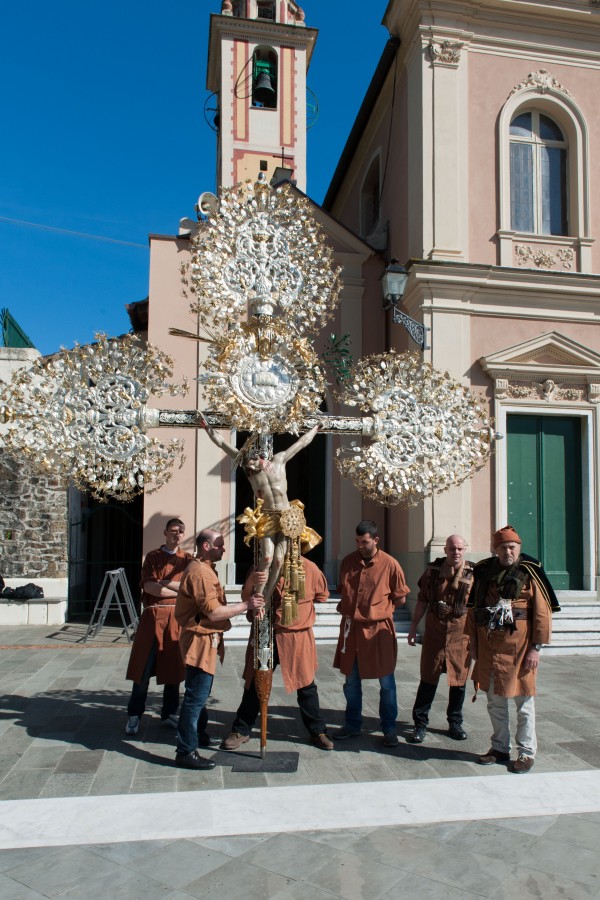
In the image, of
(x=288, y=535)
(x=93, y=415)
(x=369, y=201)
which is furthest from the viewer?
(x=369, y=201)

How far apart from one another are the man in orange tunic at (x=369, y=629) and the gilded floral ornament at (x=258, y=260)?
1.89 m

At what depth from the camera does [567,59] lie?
12.2m

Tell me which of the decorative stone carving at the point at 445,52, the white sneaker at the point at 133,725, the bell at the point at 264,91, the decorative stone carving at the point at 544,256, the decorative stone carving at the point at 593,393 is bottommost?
the white sneaker at the point at 133,725

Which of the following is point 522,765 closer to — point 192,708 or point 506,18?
point 192,708

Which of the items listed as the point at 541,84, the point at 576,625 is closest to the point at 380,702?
the point at 576,625

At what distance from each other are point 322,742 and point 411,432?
245 centimetres

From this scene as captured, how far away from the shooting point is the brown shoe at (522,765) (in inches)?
199

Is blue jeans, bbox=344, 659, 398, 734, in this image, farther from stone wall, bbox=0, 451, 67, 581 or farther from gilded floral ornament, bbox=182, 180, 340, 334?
stone wall, bbox=0, 451, 67, 581

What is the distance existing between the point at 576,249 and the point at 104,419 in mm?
9191

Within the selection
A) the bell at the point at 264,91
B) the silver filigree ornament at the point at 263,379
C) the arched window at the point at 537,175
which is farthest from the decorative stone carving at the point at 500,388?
the bell at the point at 264,91

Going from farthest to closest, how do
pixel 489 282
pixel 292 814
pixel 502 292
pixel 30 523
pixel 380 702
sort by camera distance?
pixel 30 523 → pixel 502 292 → pixel 489 282 → pixel 380 702 → pixel 292 814

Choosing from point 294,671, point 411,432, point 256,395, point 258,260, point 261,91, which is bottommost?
point 294,671

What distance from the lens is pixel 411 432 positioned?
5.78 m

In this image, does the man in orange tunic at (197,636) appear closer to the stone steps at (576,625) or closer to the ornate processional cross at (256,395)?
the ornate processional cross at (256,395)
